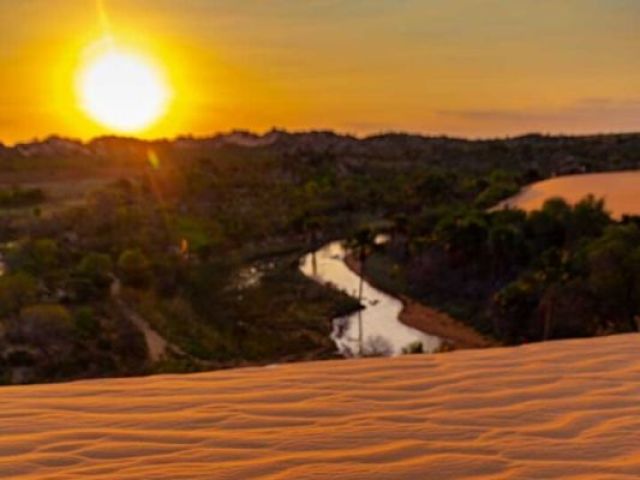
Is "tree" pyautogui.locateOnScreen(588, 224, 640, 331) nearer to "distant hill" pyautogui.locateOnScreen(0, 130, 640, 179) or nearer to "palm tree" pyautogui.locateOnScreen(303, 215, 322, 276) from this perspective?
"palm tree" pyautogui.locateOnScreen(303, 215, 322, 276)

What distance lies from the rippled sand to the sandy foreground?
47344 millimetres

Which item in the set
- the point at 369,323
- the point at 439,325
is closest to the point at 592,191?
the point at 439,325

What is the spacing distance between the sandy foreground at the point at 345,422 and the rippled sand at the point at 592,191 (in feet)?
155

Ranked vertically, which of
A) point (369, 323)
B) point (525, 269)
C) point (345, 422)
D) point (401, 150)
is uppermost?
point (401, 150)

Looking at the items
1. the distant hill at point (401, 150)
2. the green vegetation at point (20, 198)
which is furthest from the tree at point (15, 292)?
the distant hill at point (401, 150)

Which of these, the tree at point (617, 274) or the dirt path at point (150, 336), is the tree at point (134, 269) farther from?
the tree at point (617, 274)

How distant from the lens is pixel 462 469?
3.01 meters

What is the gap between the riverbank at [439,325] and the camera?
29.7m

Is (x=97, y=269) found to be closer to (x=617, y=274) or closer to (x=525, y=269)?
(x=525, y=269)

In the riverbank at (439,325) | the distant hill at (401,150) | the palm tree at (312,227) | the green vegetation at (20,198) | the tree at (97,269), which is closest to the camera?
the riverbank at (439,325)

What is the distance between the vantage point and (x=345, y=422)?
11.8 feet

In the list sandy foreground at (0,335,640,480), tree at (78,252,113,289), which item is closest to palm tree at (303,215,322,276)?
tree at (78,252,113,289)

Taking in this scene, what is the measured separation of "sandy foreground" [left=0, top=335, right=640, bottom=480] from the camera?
3.04 m

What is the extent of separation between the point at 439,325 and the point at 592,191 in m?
34.6
